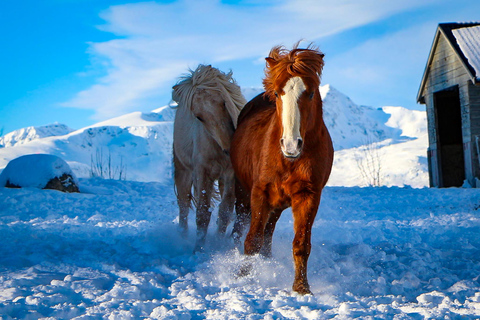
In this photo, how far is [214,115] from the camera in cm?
463

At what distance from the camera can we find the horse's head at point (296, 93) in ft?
9.40

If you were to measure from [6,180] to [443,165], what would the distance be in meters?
12.7

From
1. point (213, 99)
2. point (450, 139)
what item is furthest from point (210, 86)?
point (450, 139)

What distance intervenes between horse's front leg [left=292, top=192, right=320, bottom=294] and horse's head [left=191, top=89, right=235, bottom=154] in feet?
4.90

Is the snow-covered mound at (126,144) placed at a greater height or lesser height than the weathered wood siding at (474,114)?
greater

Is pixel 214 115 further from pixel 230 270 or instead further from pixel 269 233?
pixel 230 270

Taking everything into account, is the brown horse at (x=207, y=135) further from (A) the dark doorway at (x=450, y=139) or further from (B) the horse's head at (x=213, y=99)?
(A) the dark doorway at (x=450, y=139)

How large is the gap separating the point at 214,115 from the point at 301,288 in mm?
2238

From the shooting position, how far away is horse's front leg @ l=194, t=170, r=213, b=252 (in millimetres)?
4602

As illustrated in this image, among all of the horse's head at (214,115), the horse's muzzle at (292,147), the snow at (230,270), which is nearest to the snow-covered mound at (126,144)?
the snow at (230,270)

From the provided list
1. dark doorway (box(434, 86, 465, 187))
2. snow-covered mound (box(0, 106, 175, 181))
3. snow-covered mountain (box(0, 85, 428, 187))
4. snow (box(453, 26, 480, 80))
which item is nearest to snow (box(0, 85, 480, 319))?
snow (box(453, 26, 480, 80))

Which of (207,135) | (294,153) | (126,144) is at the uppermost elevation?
(126,144)

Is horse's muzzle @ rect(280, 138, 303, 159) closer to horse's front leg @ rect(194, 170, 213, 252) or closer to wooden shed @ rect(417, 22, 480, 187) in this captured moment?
horse's front leg @ rect(194, 170, 213, 252)

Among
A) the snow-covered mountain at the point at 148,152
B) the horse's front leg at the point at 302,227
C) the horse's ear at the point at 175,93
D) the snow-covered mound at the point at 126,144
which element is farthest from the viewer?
the snow-covered mound at the point at 126,144
